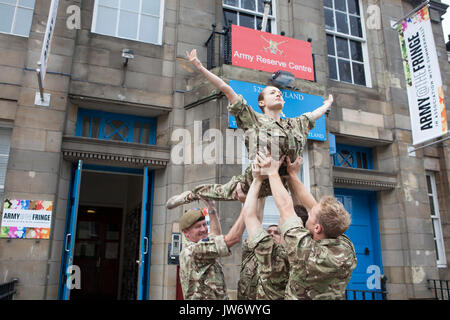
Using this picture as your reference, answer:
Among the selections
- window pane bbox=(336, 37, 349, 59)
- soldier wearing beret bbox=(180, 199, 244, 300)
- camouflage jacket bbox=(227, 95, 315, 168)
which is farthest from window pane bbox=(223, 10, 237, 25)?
soldier wearing beret bbox=(180, 199, 244, 300)

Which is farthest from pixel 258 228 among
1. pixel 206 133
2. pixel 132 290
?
pixel 132 290

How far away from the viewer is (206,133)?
710cm

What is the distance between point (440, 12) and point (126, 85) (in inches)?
395

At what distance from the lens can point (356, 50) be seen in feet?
34.2

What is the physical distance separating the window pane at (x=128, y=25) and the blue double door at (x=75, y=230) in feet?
9.98

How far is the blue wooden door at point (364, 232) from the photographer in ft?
30.1

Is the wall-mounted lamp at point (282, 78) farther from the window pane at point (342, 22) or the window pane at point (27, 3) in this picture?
the window pane at point (27, 3)

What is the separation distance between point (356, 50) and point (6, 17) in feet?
29.3

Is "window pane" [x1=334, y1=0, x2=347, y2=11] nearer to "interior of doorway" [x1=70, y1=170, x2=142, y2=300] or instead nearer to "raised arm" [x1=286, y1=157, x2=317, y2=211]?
"interior of doorway" [x1=70, y1=170, x2=142, y2=300]

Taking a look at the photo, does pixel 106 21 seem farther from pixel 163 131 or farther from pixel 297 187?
pixel 297 187

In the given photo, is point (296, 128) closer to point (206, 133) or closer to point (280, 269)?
point (280, 269)

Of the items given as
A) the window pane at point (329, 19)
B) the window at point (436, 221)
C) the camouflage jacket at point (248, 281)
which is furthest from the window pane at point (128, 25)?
the window at point (436, 221)

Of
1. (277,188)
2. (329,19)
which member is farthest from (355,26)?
(277,188)
